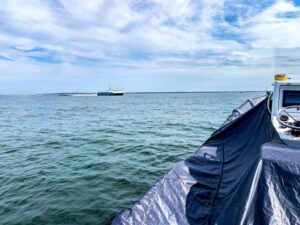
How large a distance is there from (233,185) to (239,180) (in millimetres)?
351

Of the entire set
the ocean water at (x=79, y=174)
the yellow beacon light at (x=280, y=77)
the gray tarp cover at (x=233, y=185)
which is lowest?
the ocean water at (x=79, y=174)

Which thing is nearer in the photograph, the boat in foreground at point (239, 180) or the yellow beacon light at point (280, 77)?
the boat in foreground at point (239, 180)

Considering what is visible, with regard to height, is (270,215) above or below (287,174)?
below

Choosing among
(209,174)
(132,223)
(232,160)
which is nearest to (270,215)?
(132,223)

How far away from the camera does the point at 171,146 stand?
12586 millimetres

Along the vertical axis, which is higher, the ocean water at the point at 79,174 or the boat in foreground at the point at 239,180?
the boat in foreground at the point at 239,180

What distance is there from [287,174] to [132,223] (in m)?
2.04

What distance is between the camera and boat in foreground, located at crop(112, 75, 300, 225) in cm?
272

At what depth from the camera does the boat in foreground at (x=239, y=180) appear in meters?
2.72

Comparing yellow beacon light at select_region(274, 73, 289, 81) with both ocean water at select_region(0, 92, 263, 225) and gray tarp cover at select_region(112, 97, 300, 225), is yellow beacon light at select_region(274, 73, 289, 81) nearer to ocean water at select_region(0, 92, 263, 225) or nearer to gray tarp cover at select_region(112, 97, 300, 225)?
gray tarp cover at select_region(112, 97, 300, 225)

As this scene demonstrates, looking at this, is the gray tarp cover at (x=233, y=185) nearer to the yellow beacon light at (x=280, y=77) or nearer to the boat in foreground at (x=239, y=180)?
the boat in foreground at (x=239, y=180)

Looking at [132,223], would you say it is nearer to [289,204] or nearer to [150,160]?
[289,204]

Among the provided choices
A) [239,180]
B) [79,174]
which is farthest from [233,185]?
[79,174]

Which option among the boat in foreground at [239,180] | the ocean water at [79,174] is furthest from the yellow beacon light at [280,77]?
the ocean water at [79,174]
